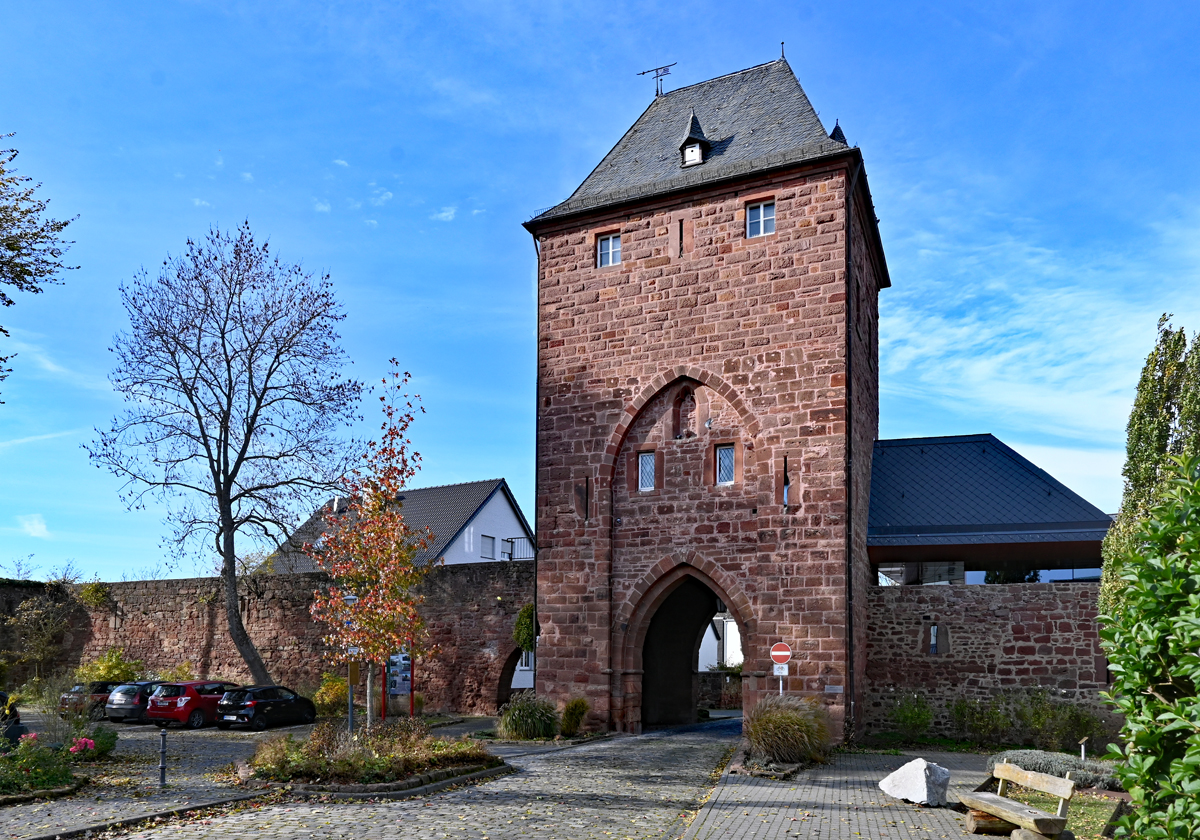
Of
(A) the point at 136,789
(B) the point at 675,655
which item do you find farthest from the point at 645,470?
(A) the point at 136,789

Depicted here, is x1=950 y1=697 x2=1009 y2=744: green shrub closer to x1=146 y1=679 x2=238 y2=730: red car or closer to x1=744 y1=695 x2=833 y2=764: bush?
x1=744 y1=695 x2=833 y2=764: bush

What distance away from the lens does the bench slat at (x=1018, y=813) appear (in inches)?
340

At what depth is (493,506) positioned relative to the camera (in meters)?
37.2

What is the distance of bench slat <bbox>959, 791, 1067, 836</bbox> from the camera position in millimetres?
8625

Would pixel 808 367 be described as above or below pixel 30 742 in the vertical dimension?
above

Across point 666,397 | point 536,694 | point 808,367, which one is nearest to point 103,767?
point 536,694

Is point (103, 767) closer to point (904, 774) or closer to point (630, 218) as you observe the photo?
point (904, 774)

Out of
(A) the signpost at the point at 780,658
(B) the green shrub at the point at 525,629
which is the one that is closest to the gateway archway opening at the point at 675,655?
(B) the green shrub at the point at 525,629

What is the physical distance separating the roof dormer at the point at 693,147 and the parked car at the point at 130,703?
16.2 meters

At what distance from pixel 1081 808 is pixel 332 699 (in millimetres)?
17372

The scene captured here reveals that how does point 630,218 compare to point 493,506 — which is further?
point 493,506

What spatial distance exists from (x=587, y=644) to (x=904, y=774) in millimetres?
8368

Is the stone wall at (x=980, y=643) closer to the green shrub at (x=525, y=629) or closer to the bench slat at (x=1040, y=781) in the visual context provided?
the green shrub at (x=525, y=629)

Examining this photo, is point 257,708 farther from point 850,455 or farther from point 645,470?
point 850,455
